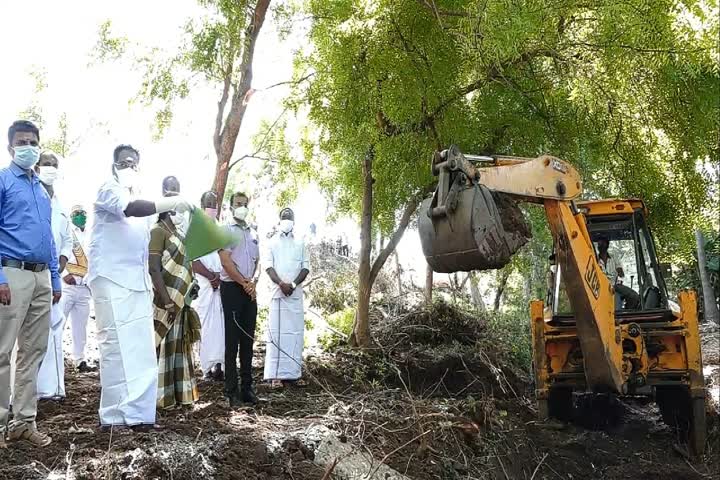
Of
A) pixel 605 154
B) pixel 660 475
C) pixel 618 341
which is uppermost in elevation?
pixel 605 154

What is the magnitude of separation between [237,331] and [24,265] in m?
2.12

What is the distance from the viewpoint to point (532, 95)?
Answer: 750 centimetres

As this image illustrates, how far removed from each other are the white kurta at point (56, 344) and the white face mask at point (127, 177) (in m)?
1.45

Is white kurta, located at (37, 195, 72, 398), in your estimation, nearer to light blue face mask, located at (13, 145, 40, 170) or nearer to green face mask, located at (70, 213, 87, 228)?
light blue face mask, located at (13, 145, 40, 170)

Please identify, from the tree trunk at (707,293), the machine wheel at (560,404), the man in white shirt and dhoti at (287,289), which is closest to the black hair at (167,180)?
the man in white shirt and dhoti at (287,289)

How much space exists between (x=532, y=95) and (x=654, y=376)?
10.3 feet

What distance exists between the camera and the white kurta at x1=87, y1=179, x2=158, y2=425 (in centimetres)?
468

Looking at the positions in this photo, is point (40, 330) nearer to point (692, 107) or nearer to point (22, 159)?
point (22, 159)

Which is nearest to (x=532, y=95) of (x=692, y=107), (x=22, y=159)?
(x=692, y=107)

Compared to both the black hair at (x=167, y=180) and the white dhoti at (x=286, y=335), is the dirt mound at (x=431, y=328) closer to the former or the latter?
the white dhoti at (x=286, y=335)

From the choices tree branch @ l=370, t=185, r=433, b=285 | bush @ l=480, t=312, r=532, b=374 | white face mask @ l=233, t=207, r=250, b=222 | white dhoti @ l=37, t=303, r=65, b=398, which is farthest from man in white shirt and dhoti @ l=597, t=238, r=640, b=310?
white dhoti @ l=37, t=303, r=65, b=398

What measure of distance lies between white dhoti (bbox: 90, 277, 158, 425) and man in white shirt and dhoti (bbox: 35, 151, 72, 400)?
0.90m

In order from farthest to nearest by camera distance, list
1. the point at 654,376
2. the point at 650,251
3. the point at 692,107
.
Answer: the point at 650,251, the point at 654,376, the point at 692,107

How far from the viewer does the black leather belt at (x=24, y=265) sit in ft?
14.3
